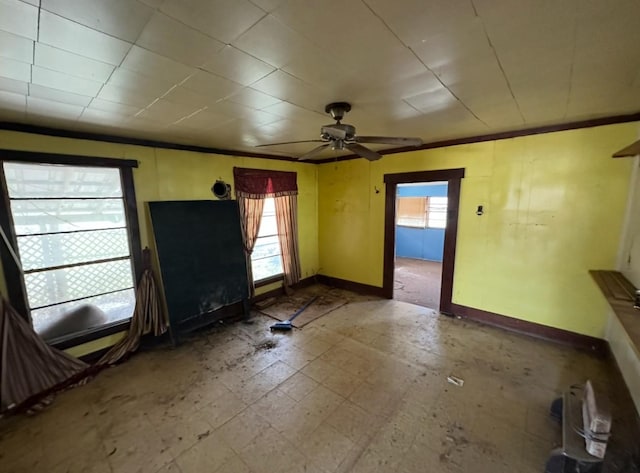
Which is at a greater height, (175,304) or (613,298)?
(613,298)

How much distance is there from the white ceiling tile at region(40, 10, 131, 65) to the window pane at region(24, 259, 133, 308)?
237cm

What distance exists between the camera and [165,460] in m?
1.79

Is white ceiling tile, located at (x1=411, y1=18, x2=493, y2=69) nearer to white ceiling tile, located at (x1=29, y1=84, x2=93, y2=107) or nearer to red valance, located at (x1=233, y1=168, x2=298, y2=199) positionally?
white ceiling tile, located at (x1=29, y1=84, x2=93, y2=107)

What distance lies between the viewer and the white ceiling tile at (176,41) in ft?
3.69

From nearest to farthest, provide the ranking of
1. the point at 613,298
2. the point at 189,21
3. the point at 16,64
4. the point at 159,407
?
the point at 189,21
the point at 16,64
the point at 613,298
the point at 159,407

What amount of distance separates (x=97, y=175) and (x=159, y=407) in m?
2.44

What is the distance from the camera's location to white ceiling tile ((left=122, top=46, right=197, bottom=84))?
→ 1345 millimetres

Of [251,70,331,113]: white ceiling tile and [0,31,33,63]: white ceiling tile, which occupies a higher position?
[251,70,331,113]: white ceiling tile

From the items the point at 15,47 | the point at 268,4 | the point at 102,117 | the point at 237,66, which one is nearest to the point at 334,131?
the point at 237,66

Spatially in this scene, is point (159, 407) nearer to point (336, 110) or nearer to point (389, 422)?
point (389, 422)

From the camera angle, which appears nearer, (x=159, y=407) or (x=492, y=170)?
(x=159, y=407)

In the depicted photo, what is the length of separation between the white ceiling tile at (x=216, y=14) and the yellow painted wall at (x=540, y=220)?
3265mm

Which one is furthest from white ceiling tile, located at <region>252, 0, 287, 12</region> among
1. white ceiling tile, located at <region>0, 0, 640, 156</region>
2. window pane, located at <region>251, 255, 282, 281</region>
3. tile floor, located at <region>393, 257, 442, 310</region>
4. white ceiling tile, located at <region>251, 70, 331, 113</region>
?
tile floor, located at <region>393, 257, 442, 310</region>

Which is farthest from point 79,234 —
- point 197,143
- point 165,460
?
point 165,460
